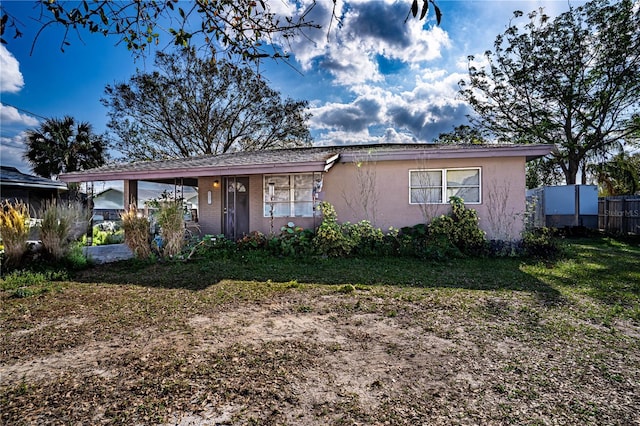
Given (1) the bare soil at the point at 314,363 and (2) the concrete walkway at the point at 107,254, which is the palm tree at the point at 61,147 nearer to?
(2) the concrete walkway at the point at 107,254

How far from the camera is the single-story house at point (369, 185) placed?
8.70 meters

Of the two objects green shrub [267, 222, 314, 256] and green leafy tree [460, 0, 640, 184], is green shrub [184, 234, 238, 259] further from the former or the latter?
green leafy tree [460, 0, 640, 184]

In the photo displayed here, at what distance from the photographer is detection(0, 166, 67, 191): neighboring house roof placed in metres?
13.8

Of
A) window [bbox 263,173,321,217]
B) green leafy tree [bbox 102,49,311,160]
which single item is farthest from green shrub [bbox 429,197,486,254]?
green leafy tree [bbox 102,49,311,160]

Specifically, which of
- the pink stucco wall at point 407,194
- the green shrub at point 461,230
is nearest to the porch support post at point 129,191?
the pink stucco wall at point 407,194

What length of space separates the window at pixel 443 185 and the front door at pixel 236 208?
532 centimetres

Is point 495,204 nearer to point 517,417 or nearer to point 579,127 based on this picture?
point 517,417

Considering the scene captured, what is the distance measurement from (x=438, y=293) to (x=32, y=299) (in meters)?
6.12

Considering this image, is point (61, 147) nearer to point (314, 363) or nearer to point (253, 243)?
point (253, 243)

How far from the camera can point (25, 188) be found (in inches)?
601

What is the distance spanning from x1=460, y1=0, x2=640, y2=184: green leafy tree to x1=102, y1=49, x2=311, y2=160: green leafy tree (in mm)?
11384

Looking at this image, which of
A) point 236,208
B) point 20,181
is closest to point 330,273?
point 236,208

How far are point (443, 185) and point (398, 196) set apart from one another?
1.26 metres

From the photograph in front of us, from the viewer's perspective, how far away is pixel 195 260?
307 inches
